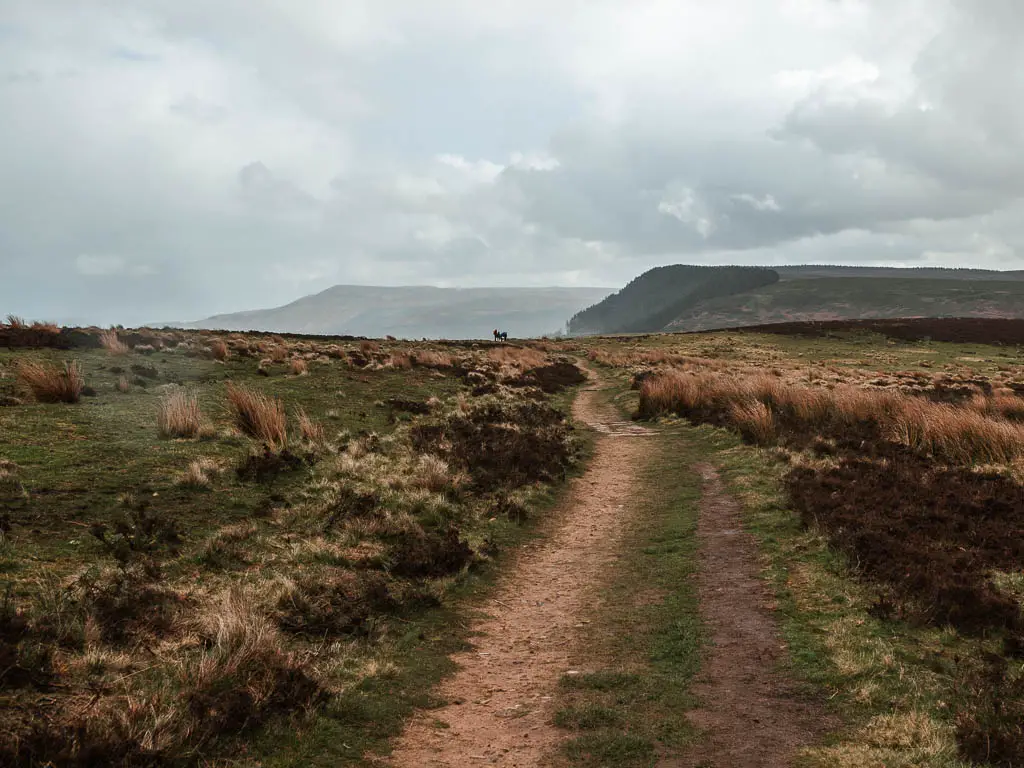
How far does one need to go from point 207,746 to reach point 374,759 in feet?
3.76

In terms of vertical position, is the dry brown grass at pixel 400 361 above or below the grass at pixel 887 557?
above

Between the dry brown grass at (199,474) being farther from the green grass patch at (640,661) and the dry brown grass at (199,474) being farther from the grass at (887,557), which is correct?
the grass at (887,557)

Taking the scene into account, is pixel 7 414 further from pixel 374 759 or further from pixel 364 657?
pixel 374 759

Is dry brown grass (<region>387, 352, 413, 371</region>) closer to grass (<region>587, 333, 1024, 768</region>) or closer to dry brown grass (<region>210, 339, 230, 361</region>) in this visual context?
dry brown grass (<region>210, 339, 230, 361</region>)

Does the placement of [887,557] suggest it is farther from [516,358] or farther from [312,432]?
[516,358]

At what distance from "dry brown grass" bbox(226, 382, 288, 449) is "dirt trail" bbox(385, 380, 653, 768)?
6310 millimetres

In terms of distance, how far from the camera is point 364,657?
6.03 metres

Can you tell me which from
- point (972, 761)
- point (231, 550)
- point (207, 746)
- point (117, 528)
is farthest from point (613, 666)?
point (117, 528)

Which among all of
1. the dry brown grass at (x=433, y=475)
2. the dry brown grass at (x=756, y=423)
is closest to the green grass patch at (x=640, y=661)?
the dry brown grass at (x=433, y=475)

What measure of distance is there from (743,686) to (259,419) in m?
11.2

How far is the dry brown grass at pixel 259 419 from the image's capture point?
523 inches

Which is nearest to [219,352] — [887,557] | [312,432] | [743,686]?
[312,432]

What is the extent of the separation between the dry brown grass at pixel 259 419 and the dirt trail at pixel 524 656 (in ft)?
20.7

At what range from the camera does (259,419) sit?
1357cm
